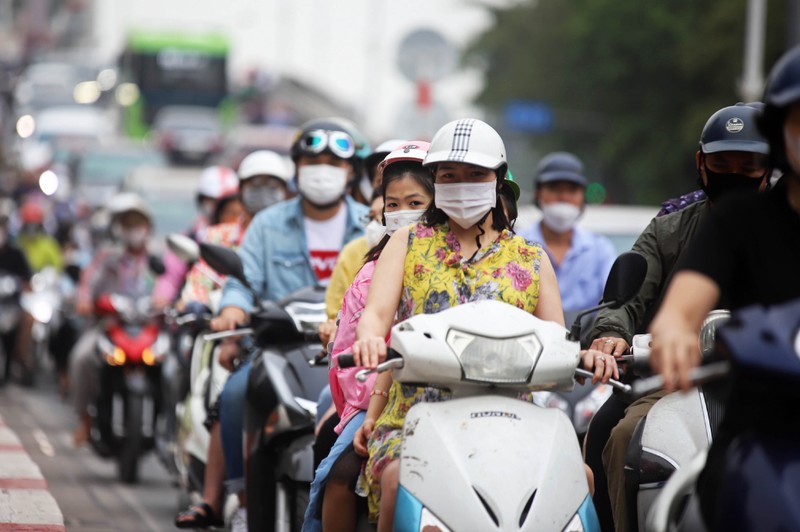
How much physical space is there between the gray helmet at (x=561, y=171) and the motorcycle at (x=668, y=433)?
503 cm

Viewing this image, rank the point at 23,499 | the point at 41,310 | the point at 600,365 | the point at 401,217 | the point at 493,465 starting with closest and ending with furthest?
the point at 493,465, the point at 600,365, the point at 401,217, the point at 23,499, the point at 41,310

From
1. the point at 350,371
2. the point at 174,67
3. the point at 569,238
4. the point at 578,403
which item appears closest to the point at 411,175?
the point at 350,371

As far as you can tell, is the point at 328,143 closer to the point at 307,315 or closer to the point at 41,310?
the point at 307,315

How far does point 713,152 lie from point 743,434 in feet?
7.93

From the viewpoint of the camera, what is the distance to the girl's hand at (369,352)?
5.08m

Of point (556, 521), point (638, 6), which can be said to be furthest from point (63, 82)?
point (556, 521)

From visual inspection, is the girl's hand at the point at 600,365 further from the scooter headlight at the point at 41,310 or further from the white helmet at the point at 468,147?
the scooter headlight at the point at 41,310

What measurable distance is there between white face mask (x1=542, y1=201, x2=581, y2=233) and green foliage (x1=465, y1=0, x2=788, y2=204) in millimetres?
30975

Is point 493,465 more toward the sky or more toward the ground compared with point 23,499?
more toward the sky

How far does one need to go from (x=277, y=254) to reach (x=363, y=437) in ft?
10.0

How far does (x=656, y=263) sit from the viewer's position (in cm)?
652

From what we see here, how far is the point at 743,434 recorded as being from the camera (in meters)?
4.08

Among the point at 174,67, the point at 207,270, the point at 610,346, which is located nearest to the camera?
the point at 610,346

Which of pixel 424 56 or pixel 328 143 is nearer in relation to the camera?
pixel 328 143
